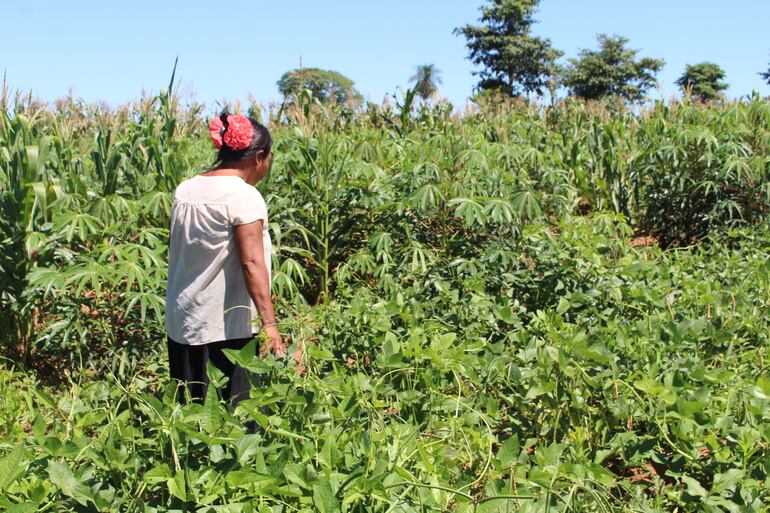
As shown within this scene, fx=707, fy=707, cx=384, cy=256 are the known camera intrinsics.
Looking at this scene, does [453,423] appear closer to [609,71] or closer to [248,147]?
A: [248,147]

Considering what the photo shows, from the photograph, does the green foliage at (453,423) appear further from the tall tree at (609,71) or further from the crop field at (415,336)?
the tall tree at (609,71)

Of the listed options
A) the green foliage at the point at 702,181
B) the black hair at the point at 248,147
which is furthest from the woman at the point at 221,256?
the green foliage at the point at 702,181

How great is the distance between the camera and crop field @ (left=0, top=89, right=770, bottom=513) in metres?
1.59

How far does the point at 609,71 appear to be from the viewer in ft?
141

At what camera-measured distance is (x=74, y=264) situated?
3.70 m

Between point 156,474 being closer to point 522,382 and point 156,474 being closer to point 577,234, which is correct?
point 522,382

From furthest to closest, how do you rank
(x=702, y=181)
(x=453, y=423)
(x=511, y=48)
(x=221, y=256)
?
(x=511, y=48) → (x=702, y=181) → (x=221, y=256) → (x=453, y=423)

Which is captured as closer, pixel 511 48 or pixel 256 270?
pixel 256 270

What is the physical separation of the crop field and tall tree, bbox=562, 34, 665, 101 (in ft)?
126

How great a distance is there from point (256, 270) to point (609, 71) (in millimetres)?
44487

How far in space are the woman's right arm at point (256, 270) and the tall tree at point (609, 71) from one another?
43005 mm

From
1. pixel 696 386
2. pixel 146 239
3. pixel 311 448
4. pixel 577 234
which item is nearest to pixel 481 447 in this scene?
pixel 311 448

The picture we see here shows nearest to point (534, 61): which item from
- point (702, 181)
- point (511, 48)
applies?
point (511, 48)

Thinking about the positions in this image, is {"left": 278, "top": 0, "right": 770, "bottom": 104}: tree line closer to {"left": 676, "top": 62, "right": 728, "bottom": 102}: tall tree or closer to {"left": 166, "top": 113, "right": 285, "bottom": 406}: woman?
{"left": 676, "top": 62, "right": 728, "bottom": 102}: tall tree
